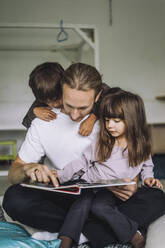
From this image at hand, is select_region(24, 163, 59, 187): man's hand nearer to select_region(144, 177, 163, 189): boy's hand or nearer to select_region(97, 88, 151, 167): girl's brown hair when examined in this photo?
select_region(97, 88, 151, 167): girl's brown hair

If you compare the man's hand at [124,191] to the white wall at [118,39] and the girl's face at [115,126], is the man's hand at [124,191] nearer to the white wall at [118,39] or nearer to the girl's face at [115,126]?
the girl's face at [115,126]

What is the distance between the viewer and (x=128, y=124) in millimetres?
1370

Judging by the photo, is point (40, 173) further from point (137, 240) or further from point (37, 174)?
point (137, 240)

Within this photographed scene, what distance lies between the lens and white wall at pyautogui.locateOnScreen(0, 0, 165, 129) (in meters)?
4.53

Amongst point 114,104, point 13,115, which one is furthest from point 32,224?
point 13,115

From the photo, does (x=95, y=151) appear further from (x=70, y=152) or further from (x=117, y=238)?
(x=117, y=238)

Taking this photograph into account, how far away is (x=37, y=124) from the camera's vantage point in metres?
1.56

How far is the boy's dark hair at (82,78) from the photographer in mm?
1325

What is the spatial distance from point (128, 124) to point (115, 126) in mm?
62

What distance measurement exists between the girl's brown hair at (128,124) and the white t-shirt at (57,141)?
151mm

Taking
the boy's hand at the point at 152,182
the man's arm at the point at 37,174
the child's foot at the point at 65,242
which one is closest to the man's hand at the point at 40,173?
the man's arm at the point at 37,174

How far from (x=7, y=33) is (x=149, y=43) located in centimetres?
227

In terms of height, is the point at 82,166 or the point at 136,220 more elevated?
the point at 82,166

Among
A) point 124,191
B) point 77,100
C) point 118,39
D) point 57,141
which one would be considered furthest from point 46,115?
point 118,39
